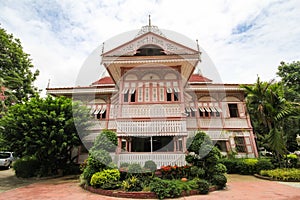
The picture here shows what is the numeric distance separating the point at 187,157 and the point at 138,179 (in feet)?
8.00

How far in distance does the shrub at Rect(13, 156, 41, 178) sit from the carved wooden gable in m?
8.43

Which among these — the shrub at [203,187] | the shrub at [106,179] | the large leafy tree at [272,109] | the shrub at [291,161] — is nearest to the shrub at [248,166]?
the large leafy tree at [272,109]

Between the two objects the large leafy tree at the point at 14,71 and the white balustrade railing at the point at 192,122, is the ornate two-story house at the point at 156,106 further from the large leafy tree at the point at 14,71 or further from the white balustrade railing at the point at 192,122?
the large leafy tree at the point at 14,71

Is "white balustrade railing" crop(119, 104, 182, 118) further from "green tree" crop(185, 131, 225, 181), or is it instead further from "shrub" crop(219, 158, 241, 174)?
"shrub" crop(219, 158, 241, 174)

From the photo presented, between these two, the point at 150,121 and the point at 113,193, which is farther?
the point at 150,121

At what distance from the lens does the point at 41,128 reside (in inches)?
379

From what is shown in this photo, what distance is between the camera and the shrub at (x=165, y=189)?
248 inches

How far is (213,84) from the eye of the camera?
15414mm

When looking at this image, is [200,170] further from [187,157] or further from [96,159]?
[96,159]

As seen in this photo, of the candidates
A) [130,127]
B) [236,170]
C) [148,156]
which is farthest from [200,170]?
[236,170]

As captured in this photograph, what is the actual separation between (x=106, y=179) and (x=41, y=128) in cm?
516

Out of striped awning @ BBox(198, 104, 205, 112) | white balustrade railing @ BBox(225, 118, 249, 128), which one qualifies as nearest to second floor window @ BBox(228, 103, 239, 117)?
white balustrade railing @ BBox(225, 118, 249, 128)

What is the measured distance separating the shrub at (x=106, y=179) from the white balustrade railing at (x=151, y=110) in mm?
3167

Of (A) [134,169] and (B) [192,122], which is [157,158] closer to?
(A) [134,169]
